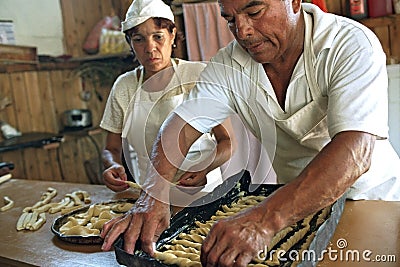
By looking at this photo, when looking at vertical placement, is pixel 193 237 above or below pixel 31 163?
above

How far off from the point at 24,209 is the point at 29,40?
2.39m

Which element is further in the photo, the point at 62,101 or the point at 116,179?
the point at 62,101

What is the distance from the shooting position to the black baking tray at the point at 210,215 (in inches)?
35.4

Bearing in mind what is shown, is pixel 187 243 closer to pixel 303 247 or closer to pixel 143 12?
pixel 303 247

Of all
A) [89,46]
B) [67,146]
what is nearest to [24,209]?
[67,146]

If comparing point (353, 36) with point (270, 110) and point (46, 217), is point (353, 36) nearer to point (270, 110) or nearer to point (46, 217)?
point (270, 110)

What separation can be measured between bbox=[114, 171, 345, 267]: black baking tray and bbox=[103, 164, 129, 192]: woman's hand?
485 mm

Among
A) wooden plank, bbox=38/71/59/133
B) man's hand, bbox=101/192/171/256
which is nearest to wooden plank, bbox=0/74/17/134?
wooden plank, bbox=38/71/59/133

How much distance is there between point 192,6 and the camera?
9.21ft

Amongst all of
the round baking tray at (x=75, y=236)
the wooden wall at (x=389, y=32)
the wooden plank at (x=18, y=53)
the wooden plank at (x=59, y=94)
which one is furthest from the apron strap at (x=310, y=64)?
the wooden plank at (x=59, y=94)

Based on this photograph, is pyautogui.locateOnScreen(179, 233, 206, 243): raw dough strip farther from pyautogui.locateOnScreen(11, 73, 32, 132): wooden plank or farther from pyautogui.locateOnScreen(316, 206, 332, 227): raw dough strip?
pyautogui.locateOnScreen(11, 73, 32, 132): wooden plank

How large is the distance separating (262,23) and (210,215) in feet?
1.75

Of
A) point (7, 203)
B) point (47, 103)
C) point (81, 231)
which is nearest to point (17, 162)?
point (47, 103)

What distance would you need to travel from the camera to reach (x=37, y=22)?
371cm
